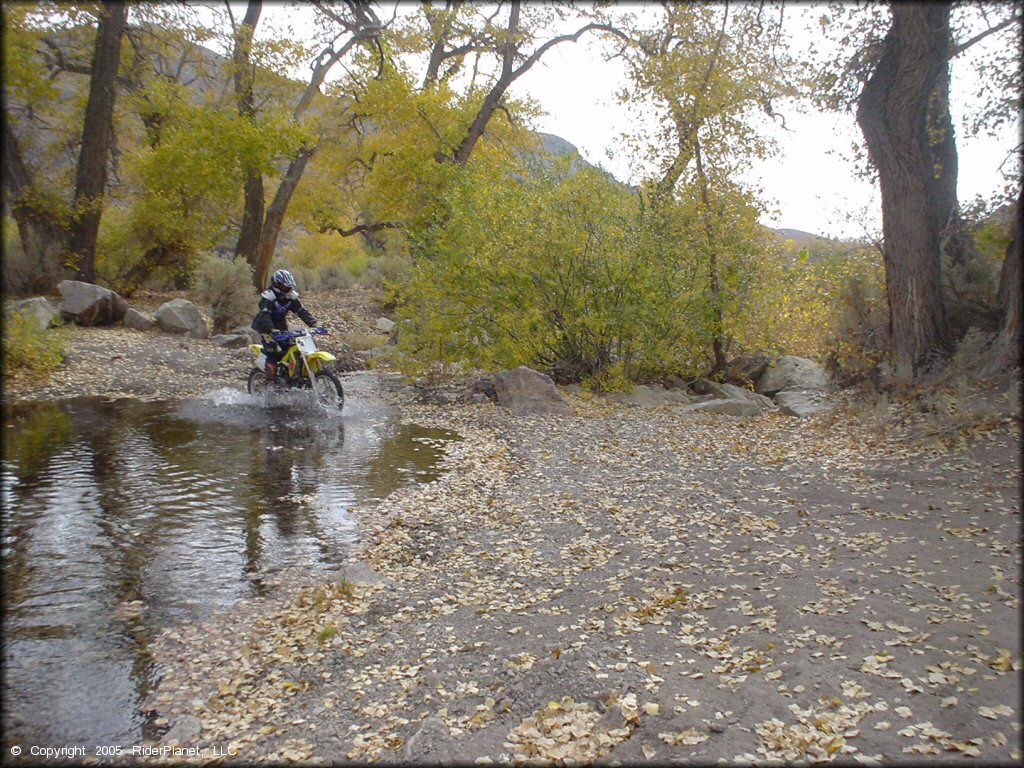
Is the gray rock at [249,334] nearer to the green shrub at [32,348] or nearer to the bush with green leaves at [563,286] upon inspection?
the green shrub at [32,348]

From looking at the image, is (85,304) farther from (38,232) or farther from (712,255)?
(712,255)

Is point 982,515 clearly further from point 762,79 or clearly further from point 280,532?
point 762,79

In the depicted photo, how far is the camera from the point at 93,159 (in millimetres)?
18703

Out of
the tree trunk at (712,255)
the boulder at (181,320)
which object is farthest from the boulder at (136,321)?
the tree trunk at (712,255)

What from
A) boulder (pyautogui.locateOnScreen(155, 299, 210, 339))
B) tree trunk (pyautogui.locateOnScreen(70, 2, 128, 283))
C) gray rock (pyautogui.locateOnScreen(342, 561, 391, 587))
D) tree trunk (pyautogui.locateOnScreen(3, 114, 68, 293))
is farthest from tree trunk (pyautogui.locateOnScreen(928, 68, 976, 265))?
tree trunk (pyautogui.locateOnScreen(3, 114, 68, 293))

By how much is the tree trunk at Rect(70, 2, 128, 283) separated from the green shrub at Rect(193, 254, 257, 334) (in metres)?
2.81

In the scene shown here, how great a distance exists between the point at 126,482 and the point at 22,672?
160 inches

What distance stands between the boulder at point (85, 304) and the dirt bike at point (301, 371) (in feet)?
25.3

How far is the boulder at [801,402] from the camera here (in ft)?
39.3

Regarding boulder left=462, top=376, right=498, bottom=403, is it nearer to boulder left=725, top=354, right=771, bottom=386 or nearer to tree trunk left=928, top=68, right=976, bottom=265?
boulder left=725, top=354, right=771, bottom=386

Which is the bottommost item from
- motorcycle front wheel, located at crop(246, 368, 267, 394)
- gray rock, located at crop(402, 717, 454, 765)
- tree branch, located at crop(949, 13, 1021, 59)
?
gray rock, located at crop(402, 717, 454, 765)

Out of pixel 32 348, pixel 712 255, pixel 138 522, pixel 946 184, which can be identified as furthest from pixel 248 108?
pixel 946 184

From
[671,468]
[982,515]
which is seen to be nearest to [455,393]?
[671,468]

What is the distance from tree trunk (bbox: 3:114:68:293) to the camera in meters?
18.9
